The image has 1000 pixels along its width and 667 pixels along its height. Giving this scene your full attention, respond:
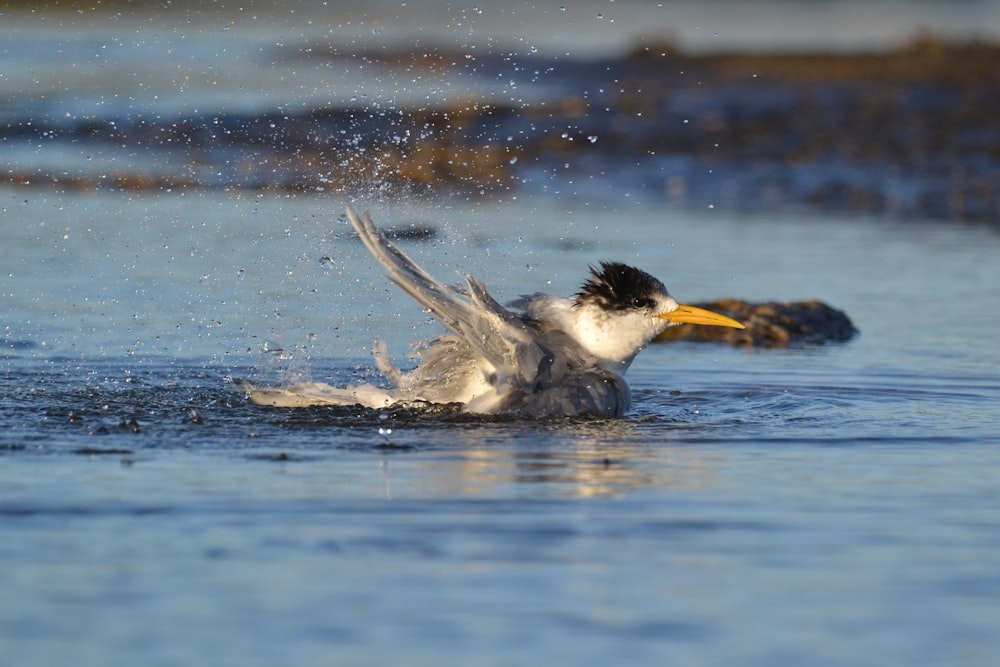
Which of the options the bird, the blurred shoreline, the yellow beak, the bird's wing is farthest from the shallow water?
the blurred shoreline

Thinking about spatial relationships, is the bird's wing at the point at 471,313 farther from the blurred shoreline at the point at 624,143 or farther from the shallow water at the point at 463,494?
the blurred shoreline at the point at 624,143

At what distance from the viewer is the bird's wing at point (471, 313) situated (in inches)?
292

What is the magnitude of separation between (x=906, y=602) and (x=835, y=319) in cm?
598

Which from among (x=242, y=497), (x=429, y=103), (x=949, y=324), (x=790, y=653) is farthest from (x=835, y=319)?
(x=429, y=103)

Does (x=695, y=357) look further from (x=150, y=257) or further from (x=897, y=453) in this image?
(x=150, y=257)

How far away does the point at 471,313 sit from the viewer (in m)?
7.50

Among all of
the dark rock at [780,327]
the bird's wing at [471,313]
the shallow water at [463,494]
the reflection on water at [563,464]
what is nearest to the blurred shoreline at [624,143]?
the shallow water at [463,494]

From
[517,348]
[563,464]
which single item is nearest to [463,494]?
[563,464]

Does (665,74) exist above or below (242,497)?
above

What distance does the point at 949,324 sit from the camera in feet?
35.7

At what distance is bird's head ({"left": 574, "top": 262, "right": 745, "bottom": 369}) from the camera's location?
26.4 ft

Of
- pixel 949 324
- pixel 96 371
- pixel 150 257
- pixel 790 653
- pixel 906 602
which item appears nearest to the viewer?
pixel 790 653

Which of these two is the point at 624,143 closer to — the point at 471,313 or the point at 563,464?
the point at 471,313

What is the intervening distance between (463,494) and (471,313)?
1.46 m
